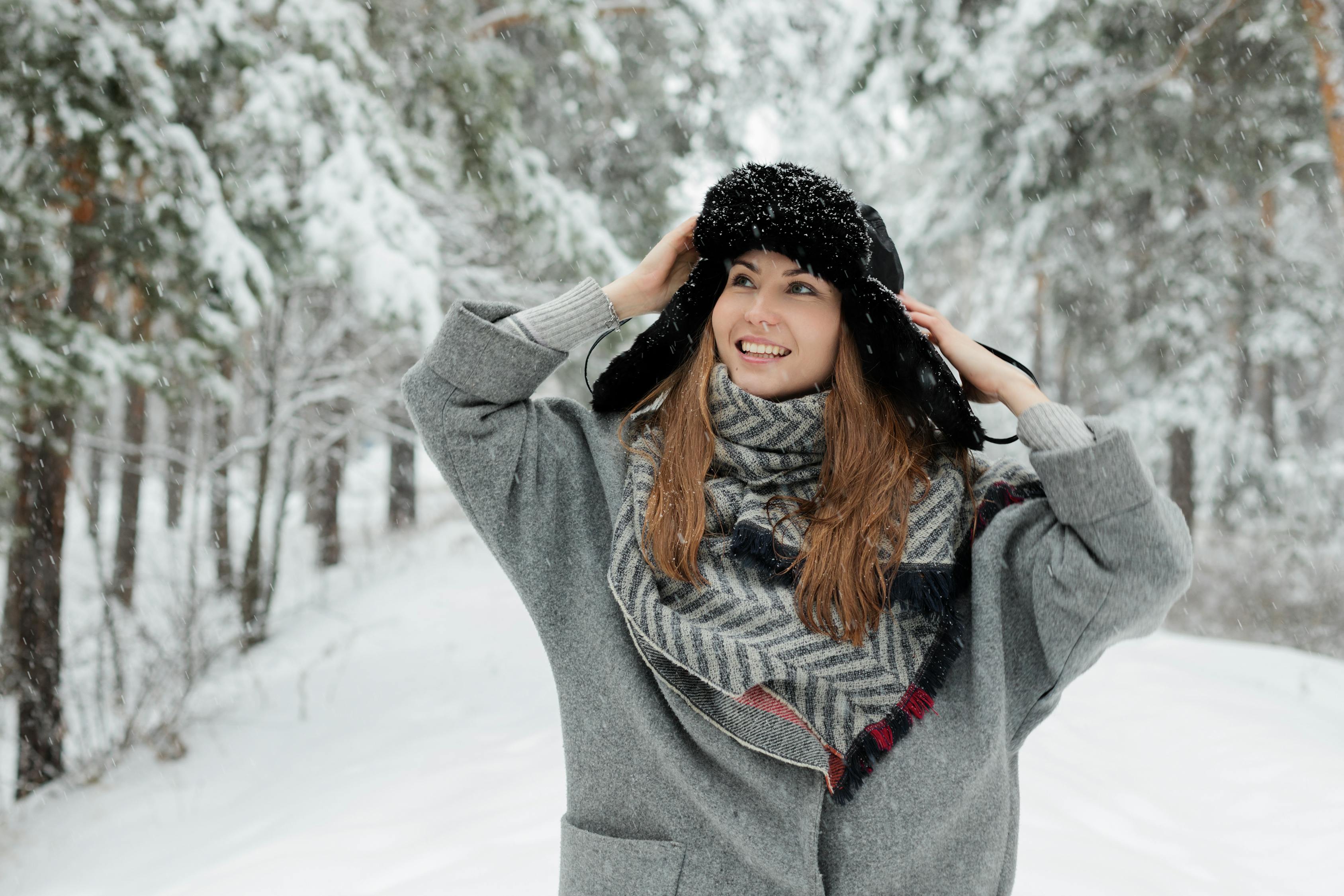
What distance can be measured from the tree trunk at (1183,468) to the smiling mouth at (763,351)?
1036cm

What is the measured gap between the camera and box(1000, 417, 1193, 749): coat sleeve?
1496 mm

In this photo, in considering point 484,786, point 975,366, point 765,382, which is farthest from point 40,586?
point 975,366

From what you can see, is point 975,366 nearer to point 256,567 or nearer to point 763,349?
point 763,349

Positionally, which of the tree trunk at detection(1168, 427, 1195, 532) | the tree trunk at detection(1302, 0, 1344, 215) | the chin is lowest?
the tree trunk at detection(1168, 427, 1195, 532)

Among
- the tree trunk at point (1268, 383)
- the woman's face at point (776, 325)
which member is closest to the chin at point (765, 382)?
the woman's face at point (776, 325)

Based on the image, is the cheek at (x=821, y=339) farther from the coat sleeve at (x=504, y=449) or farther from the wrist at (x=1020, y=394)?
the coat sleeve at (x=504, y=449)

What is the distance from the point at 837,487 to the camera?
177 cm

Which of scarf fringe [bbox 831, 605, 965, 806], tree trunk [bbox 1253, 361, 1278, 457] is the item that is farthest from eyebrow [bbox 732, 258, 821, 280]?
tree trunk [bbox 1253, 361, 1278, 457]

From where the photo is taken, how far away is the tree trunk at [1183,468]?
1049 centimetres

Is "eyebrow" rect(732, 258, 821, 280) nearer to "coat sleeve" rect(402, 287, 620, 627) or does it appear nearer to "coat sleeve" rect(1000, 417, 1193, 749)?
"coat sleeve" rect(402, 287, 620, 627)

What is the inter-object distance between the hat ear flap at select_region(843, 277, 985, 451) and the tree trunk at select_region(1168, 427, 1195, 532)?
402 inches

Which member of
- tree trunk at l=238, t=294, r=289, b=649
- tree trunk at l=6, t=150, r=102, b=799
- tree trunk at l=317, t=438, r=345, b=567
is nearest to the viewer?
tree trunk at l=6, t=150, r=102, b=799

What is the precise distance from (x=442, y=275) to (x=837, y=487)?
5.83m

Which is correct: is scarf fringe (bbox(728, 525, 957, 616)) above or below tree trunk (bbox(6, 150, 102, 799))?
above
